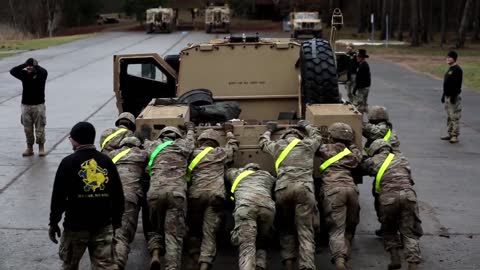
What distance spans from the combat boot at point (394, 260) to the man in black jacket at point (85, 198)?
114 inches

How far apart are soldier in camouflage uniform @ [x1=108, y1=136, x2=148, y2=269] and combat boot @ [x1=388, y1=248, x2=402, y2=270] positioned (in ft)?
8.56

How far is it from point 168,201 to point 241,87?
379cm

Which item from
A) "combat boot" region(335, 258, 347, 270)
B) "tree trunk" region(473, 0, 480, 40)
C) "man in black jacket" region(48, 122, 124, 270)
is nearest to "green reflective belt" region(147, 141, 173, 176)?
"man in black jacket" region(48, 122, 124, 270)

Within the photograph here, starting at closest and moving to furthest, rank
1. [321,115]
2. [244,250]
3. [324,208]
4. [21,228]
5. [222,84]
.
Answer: [244,250]
[324,208]
[321,115]
[21,228]
[222,84]

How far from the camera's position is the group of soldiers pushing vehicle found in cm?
730

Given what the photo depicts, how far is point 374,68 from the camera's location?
3275cm

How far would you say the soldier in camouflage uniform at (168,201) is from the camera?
24.0 feet

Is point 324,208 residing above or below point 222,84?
below

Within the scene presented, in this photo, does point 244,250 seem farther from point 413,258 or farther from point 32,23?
point 32,23

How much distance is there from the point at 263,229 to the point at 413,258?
5.00 feet

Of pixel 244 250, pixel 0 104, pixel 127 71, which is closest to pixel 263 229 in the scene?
pixel 244 250

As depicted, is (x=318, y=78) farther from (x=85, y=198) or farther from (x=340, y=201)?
(x=85, y=198)

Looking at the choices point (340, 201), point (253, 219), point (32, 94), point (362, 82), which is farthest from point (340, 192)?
point (362, 82)

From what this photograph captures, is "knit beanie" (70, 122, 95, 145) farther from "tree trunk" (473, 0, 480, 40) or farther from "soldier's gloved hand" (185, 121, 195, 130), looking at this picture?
"tree trunk" (473, 0, 480, 40)
